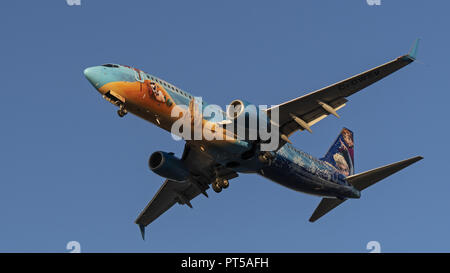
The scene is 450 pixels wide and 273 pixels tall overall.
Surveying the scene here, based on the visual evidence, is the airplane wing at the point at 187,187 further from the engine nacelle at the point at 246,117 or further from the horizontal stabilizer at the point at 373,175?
the horizontal stabilizer at the point at 373,175

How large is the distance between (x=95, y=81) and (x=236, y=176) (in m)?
14.3

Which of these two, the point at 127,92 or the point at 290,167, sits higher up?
the point at 127,92

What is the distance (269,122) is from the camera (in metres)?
44.0

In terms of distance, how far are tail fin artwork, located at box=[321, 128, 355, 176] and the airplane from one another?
18.0 inches

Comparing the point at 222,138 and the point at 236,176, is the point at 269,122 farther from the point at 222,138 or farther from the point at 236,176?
the point at 236,176

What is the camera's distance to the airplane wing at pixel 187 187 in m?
49.7

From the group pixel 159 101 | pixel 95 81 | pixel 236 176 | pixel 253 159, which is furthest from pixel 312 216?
pixel 95 81

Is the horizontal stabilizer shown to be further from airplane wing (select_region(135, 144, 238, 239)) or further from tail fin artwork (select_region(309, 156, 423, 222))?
airplane wing (select_region(135, 144, 238, 239))

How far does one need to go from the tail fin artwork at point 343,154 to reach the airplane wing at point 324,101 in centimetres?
1065

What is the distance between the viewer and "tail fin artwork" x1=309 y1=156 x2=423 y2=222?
4912 cm

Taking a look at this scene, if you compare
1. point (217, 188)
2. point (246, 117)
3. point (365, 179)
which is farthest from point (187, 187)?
point (365, 179)

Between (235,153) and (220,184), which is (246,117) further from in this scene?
(220,184)

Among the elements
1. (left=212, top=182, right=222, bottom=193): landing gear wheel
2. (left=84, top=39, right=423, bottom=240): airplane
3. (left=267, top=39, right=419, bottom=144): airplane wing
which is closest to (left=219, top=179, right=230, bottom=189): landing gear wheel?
(left=84, top=39, right=423, bottom=240): airplane

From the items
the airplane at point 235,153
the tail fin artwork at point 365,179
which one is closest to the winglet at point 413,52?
the airplane at point 235,153
